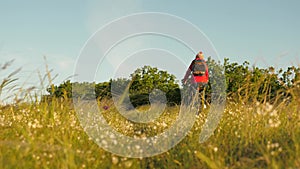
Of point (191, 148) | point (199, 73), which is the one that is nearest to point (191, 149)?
point (191, 148)

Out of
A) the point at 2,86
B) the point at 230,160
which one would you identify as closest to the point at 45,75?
the point at 2,86

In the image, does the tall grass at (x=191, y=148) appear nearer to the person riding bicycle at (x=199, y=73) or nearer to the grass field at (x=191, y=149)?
the grass field at (x=191, y=149)

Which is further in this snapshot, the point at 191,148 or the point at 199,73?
the point at 199,73

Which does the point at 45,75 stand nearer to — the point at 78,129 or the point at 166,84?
A: the point at 78,129

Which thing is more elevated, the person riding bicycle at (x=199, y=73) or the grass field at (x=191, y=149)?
the person riding bicycle at (x=199, y=73)

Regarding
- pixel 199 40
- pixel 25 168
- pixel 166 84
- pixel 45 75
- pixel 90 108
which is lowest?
pixel 25 168

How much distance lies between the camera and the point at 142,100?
42.4 ft

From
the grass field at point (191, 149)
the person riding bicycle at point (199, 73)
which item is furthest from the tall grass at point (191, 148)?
the person riding bicycle at point (199, 73)

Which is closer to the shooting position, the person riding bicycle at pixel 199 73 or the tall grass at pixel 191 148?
the tall grass at pixel 191 148

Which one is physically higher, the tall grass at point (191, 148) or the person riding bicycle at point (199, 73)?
the person riding bicycle at point (199, 73)

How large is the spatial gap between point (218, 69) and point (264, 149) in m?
24.3

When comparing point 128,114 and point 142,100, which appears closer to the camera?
point 128,114

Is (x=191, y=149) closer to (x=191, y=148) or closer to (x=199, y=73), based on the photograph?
(x=191, y=148)

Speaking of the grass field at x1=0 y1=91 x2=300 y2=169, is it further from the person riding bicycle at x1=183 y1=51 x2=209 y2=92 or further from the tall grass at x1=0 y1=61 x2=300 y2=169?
the person riding bicycle at x1=183 y1=51 x2=209 y2=92
